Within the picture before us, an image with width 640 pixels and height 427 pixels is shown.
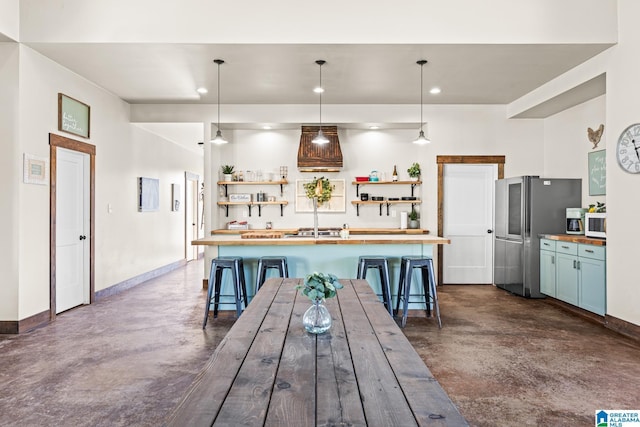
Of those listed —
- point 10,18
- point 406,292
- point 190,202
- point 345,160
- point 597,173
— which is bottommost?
point 406,292

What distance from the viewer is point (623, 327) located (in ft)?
12.9

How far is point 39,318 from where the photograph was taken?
4211mm

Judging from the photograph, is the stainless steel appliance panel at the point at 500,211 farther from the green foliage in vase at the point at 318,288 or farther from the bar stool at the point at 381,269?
the green foliage in vase at the point at 318,288

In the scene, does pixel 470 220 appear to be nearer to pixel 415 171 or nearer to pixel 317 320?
pixel 415 171

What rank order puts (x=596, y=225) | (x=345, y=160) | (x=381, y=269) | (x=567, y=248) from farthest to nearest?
(x=345, y=160)
(x=567, y=248)
(x=596, y=225)
(x=381, y=269)

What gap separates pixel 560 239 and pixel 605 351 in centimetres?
183

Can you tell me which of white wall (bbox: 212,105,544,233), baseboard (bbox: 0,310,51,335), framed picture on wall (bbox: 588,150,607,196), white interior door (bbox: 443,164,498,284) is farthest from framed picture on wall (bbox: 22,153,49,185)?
framed picture on wall (bbox: 588,150,607,196)

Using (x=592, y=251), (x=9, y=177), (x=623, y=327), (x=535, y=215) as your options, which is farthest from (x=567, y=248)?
(x=9, y=177)

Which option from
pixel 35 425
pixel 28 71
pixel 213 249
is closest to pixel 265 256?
pixel 213 249

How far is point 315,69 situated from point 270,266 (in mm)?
2332

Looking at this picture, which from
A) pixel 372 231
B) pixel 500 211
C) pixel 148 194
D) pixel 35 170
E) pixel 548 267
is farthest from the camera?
pixel 148 194

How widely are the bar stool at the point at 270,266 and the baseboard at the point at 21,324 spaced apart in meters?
2.28

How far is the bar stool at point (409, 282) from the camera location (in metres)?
4.19

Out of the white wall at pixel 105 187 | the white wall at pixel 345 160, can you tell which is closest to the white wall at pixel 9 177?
the white wall at pixel 105 187
